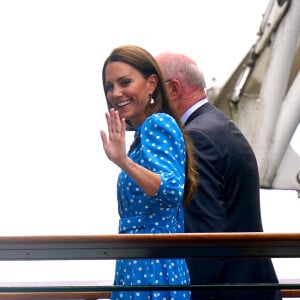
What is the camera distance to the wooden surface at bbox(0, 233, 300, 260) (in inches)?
175

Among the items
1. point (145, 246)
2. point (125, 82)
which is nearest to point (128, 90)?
point (125, 82)

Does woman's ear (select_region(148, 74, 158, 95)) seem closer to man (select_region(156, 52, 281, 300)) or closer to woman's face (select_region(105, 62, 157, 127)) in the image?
woman's face (select_region(105, 62, 157, 127))

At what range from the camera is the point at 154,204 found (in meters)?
4.54

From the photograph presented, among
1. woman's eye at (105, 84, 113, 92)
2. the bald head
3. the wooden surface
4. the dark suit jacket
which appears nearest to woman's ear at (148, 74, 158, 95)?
woman's eye at (105, 84, 113, 92)

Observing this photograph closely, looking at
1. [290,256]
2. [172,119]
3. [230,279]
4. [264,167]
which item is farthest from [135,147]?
[264,167]

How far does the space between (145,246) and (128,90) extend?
0.53 m

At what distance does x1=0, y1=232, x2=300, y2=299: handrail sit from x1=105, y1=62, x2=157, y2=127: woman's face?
0.43 m

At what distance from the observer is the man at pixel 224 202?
5398mm

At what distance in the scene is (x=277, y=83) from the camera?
28.5 ft

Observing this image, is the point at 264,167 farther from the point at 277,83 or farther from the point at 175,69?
the point at 175,69

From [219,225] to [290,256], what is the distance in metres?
0.80

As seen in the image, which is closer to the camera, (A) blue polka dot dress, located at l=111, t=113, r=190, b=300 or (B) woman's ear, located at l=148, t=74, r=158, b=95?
(A) blue polka dot dress, located at l=111, t=113, r=190, b=300

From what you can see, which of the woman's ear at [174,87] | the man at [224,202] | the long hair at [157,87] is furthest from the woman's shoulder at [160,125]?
the woman's ear at [174,87]

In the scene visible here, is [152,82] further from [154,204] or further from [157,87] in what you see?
[154,204]
